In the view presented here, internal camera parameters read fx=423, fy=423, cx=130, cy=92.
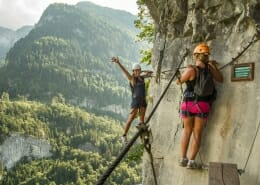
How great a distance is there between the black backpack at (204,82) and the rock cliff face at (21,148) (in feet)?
519

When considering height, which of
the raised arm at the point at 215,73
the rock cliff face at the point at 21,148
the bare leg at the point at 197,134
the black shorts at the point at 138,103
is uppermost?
the raised arm at the point at 215,73

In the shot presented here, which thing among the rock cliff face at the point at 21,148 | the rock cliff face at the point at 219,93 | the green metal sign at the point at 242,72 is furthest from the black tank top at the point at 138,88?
the rock cliff face at the point at 21,148

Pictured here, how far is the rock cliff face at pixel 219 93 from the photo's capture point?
6410 millimetres

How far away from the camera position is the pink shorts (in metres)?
6.88

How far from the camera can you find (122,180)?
114 meters

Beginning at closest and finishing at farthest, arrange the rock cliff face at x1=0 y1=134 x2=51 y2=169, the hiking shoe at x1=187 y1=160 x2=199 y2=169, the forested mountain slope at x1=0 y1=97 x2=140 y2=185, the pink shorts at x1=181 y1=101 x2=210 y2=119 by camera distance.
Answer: the pink shorts at x1=181 y1=101 x2=210 y2=119 → the hiking shoe at x1=187 y1=160 x2=199 y2=169 → the forested mountain slope at x1=0 y1=97 x2=140 y2=185 → the rock cliff face at x1=0 y1=134 x2=51 y2=169

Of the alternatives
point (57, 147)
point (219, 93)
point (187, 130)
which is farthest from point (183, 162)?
point (57, 147)

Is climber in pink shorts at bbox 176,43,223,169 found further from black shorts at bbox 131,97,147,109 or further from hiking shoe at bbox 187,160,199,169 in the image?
black shorts at bbox 131,97,147,109

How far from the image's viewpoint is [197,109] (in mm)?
6906

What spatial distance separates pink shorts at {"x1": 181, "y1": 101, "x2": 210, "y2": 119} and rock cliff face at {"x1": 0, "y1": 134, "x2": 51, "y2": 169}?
157876 mm

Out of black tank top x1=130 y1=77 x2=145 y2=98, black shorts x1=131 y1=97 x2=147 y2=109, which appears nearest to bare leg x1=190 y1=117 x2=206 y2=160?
black tank top x1=130 y1=77 x2=145 y2=98

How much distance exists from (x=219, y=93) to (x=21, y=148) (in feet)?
551

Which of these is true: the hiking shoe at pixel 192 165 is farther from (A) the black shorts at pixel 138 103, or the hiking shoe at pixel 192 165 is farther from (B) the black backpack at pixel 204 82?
(A) the black shorts at pixel 138 103

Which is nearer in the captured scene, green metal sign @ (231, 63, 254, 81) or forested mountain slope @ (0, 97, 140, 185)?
green metal sign @ (231, 63, 254, 81)
